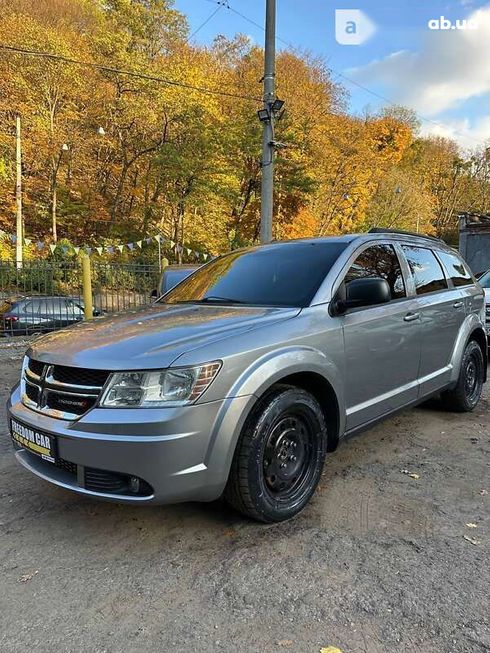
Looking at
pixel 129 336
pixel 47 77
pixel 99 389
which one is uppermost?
pixel 47 77

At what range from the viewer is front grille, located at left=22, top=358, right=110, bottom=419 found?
2.38 meters

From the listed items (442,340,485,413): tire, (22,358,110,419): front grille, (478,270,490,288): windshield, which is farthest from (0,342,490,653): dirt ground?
(478,270,490,288): windshield

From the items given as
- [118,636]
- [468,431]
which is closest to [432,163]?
[468,431]

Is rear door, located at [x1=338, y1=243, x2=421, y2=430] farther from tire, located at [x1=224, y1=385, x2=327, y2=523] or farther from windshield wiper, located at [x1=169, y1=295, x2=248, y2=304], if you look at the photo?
windshield wiper, located at [x1=169, y1=295, x2=248, y2=304]

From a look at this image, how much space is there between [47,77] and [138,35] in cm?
443

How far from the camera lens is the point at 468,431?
4359 mm

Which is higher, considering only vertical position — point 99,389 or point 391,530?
point 99,389

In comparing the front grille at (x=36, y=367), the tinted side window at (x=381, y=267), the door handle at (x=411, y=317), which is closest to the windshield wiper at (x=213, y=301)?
the tinted side window at (x=381, y=267)

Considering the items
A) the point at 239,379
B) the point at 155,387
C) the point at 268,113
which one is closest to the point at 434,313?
the point at 239,379

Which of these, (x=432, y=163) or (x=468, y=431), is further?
(x=432, y=163)

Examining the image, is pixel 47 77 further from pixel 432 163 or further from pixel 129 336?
pixel 432 163

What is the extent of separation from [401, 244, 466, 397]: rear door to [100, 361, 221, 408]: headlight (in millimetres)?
2220

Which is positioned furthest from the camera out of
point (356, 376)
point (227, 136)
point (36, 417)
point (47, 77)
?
point (227, 136)

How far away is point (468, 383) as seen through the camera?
4855mm
